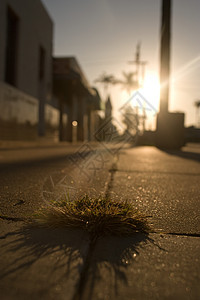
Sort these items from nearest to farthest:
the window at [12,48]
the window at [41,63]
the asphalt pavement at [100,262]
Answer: the asphalt pavement at [100,262] → the window at [12,48] → the window at [41,63]

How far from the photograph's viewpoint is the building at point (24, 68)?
769cm

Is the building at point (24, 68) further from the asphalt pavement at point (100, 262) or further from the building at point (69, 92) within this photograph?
the asphalt pavement at point (100, 262)

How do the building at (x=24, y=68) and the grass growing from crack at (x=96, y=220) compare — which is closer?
the grass growing from crack at (x=96, y=220)

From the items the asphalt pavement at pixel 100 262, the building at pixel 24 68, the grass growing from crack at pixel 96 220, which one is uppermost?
the building at pixel 24 68

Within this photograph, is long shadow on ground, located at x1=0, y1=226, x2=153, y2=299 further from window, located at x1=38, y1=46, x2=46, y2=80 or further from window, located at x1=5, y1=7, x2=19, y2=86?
window, located at x1=38, y1=46, x2=46, y2=80

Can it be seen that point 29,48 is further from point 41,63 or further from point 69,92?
point 69,92

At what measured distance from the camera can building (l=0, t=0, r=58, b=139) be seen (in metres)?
7.69

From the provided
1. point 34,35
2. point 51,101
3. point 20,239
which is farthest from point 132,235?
point 51,101

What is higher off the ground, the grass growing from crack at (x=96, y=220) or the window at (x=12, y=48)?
the window at (x=12, y=48)

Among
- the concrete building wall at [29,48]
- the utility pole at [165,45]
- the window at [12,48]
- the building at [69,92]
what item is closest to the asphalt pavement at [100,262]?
the concrete building wall at [29,48]

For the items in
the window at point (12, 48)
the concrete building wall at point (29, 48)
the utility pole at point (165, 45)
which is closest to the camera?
the concrete building wall at point (29, 48)

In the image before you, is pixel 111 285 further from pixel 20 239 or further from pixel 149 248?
pixel 20 239

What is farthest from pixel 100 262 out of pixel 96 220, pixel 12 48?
pixel 12 48

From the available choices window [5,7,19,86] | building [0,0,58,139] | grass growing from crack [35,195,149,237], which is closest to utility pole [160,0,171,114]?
building [0,0,58,139]
